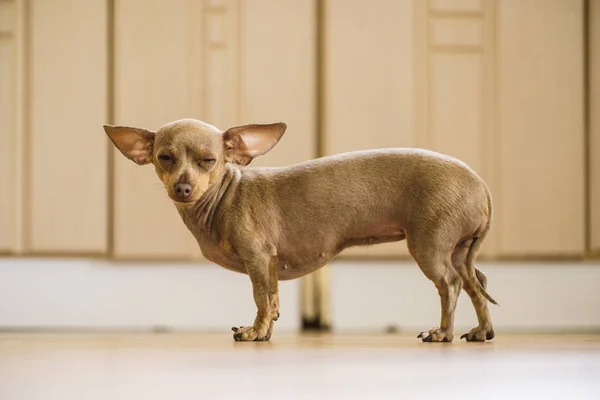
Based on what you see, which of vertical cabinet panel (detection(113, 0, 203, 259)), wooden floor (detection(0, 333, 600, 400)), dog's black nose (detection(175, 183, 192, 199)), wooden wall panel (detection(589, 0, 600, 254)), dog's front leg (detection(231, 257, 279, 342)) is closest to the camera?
wooden floor (detection(0, 333, 600, 400))

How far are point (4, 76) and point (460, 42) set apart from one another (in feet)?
5.71

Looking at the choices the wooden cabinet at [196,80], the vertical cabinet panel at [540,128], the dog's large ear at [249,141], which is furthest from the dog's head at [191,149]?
the vertical cabinet panel at [540,128]

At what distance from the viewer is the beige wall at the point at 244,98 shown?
3.35 metres

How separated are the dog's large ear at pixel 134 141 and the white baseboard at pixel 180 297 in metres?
1.49

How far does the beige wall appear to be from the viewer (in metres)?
3.35

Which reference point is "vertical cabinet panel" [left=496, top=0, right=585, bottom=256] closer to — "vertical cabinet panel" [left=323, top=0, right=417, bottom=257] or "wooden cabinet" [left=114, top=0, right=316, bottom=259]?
"vertical cabinet panel" [left=323, top=0, right=417, bottom=257]

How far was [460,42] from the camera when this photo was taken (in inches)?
133

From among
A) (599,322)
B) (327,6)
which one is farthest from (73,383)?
(599,322)

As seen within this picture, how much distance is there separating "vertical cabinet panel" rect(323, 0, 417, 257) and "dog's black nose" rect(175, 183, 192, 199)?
→ 164cm

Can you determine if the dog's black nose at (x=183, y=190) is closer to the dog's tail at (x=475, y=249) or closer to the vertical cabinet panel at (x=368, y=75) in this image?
the dog's tail at (x=475, y=249)

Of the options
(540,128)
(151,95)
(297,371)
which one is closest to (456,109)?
(540,128)

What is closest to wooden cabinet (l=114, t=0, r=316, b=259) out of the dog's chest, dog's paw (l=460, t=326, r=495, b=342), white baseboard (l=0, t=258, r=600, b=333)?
white baseboard (l=0, t=258, r=600, b=333)

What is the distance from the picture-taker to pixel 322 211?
1.92 m

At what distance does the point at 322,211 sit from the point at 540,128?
1.77 metres
